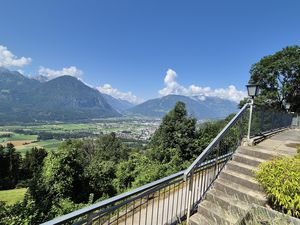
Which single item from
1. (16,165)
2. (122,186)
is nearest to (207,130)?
(122,186)

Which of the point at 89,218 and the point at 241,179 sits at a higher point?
the point at 89,218

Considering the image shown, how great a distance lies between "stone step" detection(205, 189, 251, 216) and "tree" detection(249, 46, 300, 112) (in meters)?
18.7

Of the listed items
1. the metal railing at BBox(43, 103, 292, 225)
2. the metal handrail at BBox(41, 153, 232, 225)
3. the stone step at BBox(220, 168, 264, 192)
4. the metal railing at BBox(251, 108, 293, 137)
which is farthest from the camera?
the metal railing at BBox(251, 108, 293, 137)

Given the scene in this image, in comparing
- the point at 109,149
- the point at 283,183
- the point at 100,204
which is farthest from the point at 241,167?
the point at 109,149

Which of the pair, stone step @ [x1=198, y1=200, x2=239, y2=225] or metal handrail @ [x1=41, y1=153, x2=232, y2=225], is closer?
metal handrail @ [x1=41, y1=153, x2=232, y2=225]

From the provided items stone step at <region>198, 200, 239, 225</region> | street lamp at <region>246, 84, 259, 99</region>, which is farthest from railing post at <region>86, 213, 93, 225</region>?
street lamp at <region>246, 84, 259, 99</region>

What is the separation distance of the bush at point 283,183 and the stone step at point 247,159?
1349 millimetres

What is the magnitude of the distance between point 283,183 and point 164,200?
243cm

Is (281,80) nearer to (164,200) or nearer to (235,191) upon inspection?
(235,191)

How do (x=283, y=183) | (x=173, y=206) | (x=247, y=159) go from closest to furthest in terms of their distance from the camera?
(x=283, y=183)
(x=173, y=206)
(x=247, y=159)

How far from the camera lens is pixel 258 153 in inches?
214

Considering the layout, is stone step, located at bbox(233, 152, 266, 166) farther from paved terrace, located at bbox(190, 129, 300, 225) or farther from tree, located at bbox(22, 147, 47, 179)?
tree, located at bbox(22, 147, 47, 179)

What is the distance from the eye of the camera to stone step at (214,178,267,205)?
13.4ft

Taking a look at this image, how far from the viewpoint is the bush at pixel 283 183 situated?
324 centimetres
